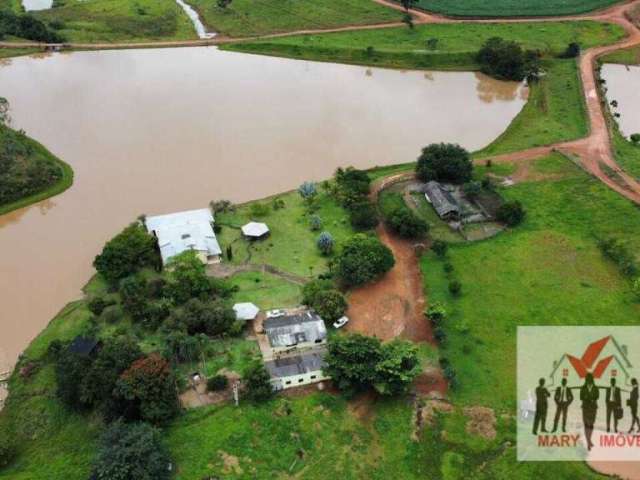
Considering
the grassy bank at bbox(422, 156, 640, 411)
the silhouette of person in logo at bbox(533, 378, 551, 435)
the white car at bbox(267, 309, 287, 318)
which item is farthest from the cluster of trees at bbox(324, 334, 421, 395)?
the silhouette of person in logo at bbox(533, 378, 551, 435)

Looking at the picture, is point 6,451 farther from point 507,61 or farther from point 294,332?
point 507,61

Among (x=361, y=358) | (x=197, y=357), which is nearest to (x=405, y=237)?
(x=361, y=358)

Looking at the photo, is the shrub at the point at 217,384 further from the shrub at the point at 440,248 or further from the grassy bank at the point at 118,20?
the grassy bank at the point at 118,20

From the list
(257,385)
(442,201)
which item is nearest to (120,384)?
(257,385)

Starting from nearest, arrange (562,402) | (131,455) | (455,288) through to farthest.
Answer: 1. (131,455)
2. (562,402)
3. (455,288)

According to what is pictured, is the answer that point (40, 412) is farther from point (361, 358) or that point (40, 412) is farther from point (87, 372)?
point (361, 358)

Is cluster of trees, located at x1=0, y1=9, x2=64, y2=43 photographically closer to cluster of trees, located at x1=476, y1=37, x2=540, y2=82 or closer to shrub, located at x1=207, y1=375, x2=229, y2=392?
cluster of trees, located at x1=476, y1=37, x2=540, y2=82
